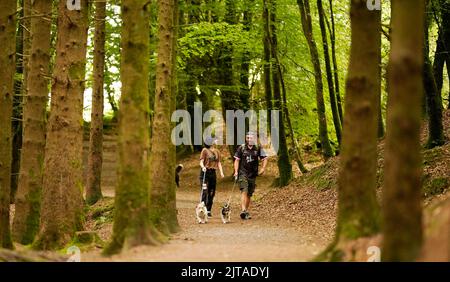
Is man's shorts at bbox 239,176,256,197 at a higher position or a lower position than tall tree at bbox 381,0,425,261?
lower

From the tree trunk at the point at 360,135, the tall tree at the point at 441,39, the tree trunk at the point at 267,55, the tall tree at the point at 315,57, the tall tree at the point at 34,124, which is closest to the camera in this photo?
the tree trunk at the point at 360,135

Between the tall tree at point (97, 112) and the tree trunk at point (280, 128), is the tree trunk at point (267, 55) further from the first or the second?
the tall tree at point (97, 112)

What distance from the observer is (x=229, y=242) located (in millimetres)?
10898

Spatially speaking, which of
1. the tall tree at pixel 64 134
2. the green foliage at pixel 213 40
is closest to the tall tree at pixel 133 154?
the tall tree at pixel 64 134

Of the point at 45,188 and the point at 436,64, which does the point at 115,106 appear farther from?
the point at 45,188

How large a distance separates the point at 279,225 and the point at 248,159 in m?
1.87

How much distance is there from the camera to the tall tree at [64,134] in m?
11.6

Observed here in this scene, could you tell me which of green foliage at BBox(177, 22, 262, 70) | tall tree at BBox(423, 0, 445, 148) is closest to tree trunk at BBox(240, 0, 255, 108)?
green foliage at BBox(177, 22, 262, 70)

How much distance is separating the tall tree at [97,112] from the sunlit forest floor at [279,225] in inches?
25.7

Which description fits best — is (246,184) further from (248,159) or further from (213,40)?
(213,40)

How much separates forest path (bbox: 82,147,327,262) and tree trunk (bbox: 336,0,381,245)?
3.56 ft

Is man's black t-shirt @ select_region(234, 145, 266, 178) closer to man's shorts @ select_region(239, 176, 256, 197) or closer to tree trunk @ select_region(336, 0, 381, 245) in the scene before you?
man's shorts @ select_region(239, 176, 256, 197)

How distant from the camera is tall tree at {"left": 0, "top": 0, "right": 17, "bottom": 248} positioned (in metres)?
10.6
